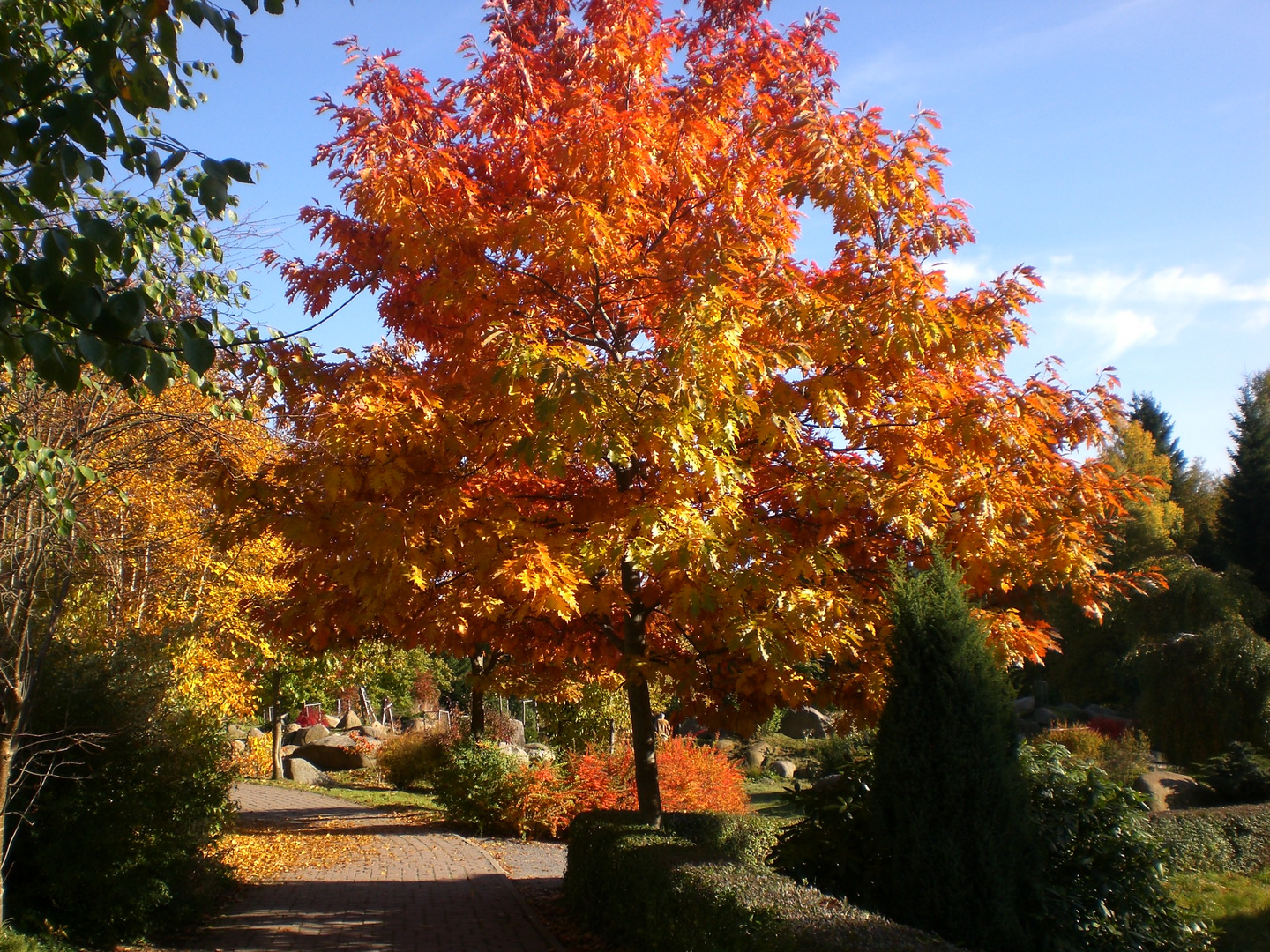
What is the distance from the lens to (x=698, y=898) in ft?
16.7

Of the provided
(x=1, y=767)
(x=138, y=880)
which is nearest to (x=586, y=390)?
(x=1, y=767)

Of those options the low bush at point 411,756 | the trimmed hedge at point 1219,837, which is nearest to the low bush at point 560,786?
the low bush at point 411,756

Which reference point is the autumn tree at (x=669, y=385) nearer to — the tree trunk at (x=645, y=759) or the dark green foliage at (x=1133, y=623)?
the tree trunk at (x=645, y=759)

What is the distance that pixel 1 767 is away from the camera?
698 centimetres

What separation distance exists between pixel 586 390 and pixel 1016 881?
13.4ft

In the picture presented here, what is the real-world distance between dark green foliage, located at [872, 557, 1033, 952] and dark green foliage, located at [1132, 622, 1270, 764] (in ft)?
46.3

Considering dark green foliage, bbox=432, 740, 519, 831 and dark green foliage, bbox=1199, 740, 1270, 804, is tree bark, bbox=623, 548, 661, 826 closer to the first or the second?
dark green foliage, bbox=432, 740, 519, 831

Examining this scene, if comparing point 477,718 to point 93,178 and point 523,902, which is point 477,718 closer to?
point 523,902

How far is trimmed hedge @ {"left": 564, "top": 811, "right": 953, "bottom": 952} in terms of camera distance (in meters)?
4.09

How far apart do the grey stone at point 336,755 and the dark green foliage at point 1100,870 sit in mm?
24576

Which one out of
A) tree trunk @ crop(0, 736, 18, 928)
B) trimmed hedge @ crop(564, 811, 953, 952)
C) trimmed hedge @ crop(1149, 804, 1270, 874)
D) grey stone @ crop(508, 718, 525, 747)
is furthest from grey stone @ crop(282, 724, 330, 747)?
trimmed hedge @ crop(1149, 804, 1270, 874)

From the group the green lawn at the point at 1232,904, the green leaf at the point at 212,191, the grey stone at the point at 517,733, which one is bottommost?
the green lawn at the point at 1232,904

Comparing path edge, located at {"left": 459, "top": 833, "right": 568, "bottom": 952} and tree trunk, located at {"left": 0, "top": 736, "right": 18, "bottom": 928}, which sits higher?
tree trunk, located at {"left": 0, "top": 736, "right": 18, "bottom": 928}

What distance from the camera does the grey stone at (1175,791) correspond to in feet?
44.9
